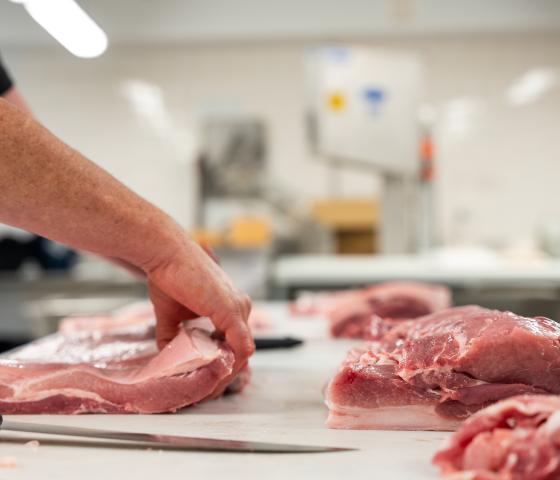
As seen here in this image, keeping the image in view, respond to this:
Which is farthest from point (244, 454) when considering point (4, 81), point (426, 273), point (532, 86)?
point (532, 86)

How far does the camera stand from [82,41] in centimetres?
777

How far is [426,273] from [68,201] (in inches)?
126

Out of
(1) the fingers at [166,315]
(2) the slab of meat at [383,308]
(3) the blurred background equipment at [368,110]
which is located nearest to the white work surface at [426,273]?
(3) the blurred background equipment at [368,110]

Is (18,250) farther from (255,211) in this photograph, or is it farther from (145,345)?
(145,345)

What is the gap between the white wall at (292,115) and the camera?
27.3 feet

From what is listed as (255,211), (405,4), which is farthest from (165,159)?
(405,4)

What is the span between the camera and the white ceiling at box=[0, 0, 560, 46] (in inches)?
316

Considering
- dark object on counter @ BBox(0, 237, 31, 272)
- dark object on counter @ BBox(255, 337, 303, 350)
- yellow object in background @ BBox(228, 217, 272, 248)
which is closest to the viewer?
dark object on counter @ BBox(255, 337, 303, 350)

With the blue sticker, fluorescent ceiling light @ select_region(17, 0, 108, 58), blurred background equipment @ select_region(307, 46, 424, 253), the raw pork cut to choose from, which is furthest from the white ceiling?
the raw pork cut

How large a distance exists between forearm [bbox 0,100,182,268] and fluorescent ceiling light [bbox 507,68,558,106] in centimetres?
777

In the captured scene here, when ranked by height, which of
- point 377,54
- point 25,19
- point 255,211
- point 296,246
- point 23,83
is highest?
point 25,19

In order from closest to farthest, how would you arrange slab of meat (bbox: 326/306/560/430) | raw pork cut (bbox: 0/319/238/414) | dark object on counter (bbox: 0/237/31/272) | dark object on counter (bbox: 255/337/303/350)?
slab of meat (bbox: 326/306/560/430) < raw pork cut (bbox: 0/319/238/414) < dark object on counter (bbox: 255/337/303/350) < dark object on counter (bbox: 0/237/31/272)

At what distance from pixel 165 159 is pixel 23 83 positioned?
209cm

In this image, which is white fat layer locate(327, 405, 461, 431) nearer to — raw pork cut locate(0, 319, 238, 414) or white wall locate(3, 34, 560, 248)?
raw pork cut locate(0, 319, 238, 414)
